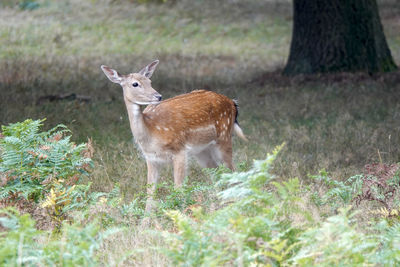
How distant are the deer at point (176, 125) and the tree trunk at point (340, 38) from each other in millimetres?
7052

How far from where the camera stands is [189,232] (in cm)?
402

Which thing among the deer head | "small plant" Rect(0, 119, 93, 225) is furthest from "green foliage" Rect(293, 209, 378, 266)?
the deer head

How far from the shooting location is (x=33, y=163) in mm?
5887

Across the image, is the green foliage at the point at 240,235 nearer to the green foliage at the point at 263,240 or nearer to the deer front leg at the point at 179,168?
the green foliage at the point at 263,240

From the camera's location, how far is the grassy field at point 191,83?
8367 mm

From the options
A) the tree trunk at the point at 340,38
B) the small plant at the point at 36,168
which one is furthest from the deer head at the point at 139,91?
the tree trunk at the point at 340,38

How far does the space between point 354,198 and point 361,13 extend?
9.60 m

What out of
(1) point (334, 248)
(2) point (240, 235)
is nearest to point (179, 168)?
(2) point (240, 235)

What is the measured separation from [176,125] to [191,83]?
6898 millimetres

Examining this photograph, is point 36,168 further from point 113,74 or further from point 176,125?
point 176,125

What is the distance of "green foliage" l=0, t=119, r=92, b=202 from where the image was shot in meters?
5.66

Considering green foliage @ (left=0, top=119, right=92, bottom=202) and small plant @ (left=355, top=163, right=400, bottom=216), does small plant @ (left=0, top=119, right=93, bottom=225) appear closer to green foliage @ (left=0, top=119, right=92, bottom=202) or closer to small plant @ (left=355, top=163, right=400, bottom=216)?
green foliage @ (left=0, top=119, right=92, bottom=202)

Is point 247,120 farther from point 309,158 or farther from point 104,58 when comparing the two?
point 104,58

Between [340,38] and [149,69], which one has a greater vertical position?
[149,69]
